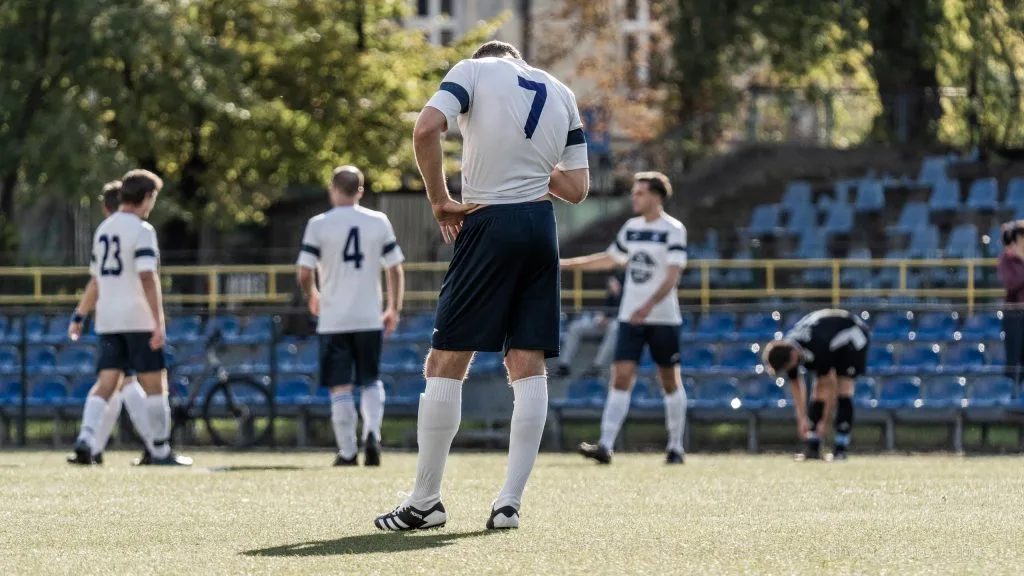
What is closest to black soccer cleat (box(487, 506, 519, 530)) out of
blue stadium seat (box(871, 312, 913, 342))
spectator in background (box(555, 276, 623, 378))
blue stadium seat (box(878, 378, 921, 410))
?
blue stadium seat (box(878, 378, 921, 410))

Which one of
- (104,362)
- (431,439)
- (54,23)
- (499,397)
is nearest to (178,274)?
(54,23)

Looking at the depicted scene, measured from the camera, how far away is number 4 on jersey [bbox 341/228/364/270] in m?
13.5

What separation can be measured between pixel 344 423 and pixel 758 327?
6.67 meters

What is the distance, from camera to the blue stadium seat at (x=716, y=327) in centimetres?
1920

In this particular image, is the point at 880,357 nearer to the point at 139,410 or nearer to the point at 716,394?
the point at 716,394

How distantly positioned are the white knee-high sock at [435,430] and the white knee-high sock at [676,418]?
684 cm

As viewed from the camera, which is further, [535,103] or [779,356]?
[779,356]

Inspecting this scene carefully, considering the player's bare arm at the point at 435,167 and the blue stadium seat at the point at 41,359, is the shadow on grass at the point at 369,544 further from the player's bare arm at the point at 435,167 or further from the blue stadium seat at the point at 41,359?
the blue stadium seat at the point at 41,359

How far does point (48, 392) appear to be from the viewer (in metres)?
19.8

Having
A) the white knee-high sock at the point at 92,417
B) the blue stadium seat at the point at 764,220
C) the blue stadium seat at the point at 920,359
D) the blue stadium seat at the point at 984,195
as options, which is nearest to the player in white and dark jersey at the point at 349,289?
the white knee-high sock at the point at 92,417

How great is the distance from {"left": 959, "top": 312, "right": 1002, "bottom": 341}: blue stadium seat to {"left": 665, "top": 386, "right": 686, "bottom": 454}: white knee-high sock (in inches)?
181

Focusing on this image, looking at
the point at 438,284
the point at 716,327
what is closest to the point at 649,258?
the point at 716,327

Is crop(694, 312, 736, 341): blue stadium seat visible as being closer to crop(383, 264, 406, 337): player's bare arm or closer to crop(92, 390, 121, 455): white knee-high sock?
crop(383, 264, 406, 337): player's bare arm

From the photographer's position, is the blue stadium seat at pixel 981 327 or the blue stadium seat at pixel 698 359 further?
the blue stadium seat at pixel 698 359
